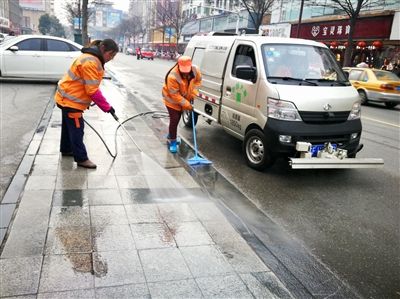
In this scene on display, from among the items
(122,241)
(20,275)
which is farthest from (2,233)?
(122,241)

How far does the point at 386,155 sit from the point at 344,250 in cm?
443

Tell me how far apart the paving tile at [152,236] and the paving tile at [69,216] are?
0.51 metres

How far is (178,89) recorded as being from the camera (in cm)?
661

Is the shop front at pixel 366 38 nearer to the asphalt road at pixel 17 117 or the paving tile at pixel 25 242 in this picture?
the asphalt road at pixel 17 117

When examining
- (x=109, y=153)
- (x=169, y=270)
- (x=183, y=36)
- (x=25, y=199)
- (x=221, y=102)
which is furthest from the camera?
(x=183, y=36)

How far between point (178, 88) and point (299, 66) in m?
1.94

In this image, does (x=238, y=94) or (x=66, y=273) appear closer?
(x=66, y=273)

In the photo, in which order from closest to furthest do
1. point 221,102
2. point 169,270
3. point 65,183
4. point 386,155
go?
point 169,270 → point 65,183 → point 221,102 → point 386,155

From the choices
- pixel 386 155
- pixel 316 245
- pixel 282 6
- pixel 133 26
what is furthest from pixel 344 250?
pixel 133 26

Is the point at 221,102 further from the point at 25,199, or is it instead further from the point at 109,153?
the point at 25,199

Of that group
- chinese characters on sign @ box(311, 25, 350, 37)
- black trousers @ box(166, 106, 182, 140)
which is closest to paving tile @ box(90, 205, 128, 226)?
black trousers @ box(166, 106, 182, 140)

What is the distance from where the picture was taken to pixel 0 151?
20.7ft

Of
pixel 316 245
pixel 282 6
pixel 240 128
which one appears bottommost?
pixel 316 245

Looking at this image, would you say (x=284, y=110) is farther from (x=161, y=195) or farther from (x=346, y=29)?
(x=346, y=29)
